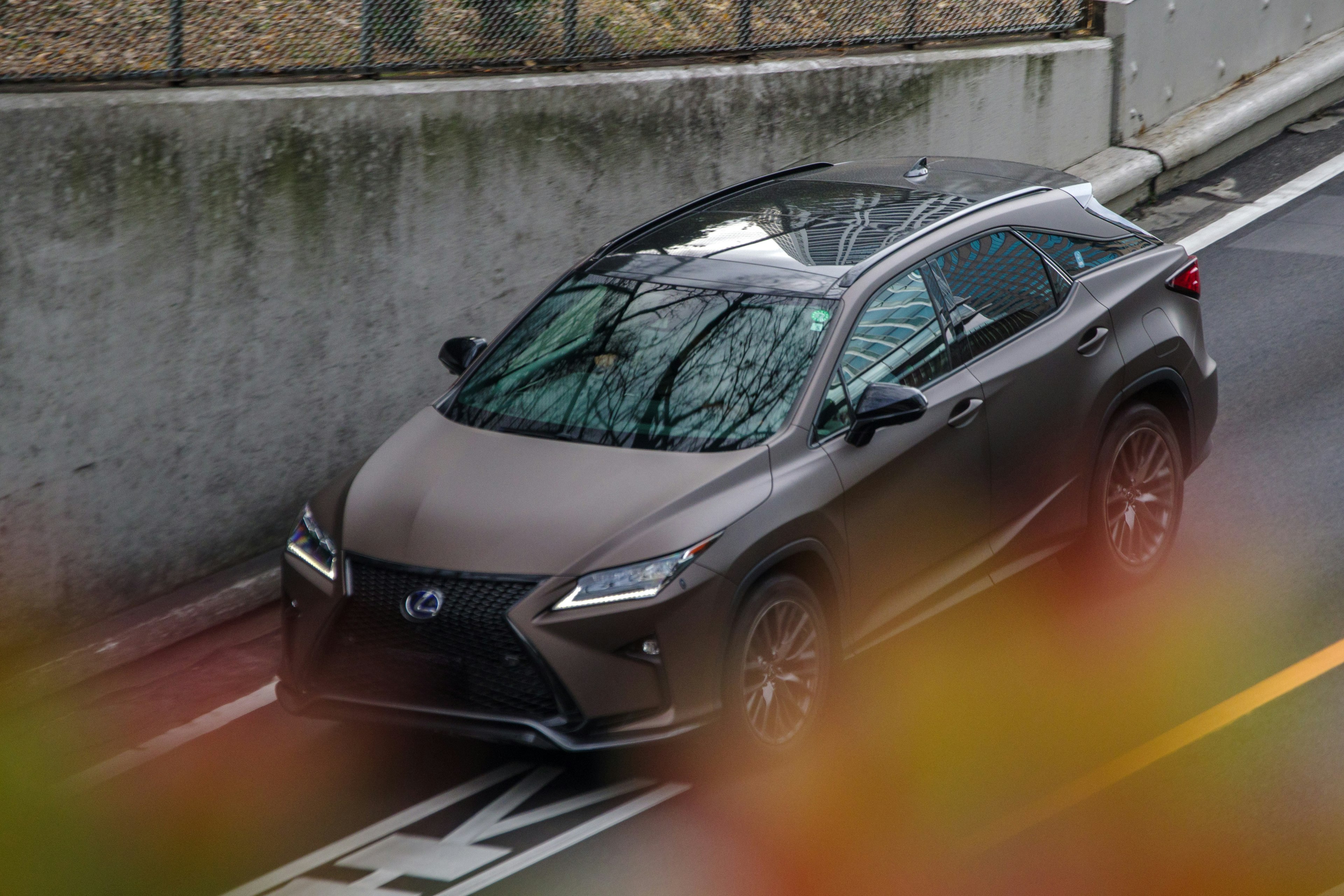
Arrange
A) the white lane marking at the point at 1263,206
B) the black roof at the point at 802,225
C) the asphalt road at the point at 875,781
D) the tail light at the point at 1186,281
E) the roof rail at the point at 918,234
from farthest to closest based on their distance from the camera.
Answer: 1. the white lane marking at the point at 1263,206
2. the tail light at the point at 1186,281
3. the black roof at the point at 802,225
4. the roof rail at the point at 918,234
5. the asphalt road at the point at 875,781

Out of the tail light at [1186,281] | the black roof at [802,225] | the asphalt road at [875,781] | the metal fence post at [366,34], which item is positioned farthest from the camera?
the metal fence post at [366,34]

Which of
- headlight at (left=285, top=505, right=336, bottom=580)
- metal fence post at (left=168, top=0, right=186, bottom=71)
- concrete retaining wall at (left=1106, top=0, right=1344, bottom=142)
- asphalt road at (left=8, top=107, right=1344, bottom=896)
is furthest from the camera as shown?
concrete retaining wall at (left=1106, top=0, right=1344, bottom=142)

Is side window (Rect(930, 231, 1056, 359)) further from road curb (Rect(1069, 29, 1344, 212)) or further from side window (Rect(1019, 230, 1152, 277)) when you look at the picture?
road curb (Rect(1069, 29, 1344, 212))

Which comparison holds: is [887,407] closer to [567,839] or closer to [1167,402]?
[567,839]

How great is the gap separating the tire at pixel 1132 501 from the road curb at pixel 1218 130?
5085 millimetres

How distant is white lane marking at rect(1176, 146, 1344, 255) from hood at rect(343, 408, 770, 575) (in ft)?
22.8

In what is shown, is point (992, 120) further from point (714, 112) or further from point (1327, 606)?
point (1327, 606)

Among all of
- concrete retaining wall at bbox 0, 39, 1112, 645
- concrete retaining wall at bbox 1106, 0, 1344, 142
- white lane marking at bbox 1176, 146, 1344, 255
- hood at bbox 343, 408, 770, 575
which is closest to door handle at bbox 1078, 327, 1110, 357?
hood at bbox 343, 408, 770, 575

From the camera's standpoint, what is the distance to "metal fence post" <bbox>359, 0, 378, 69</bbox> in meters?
9.04

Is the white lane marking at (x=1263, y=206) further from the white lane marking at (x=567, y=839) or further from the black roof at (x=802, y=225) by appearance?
the white lane marking at (x=567, y=839)

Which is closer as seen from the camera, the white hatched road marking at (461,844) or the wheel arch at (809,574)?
the white hatched road marking at (461,844)

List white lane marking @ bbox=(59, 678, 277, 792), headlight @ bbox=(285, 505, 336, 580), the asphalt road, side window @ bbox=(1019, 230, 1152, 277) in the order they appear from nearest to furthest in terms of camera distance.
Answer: the asphalt road < headlight @ bbox=(285, 505, 336, 580) < white lane marking @ bbox=(59, 678, 277, 792) < side window @ bbox=(1019, 230, 1152, 277)

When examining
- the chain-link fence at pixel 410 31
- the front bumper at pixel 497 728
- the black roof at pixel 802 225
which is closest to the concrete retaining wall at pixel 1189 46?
the chain-link fence at pixel 410 31

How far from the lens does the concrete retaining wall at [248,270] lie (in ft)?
24.1
